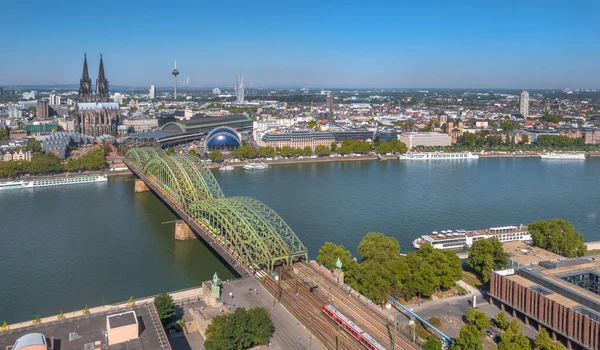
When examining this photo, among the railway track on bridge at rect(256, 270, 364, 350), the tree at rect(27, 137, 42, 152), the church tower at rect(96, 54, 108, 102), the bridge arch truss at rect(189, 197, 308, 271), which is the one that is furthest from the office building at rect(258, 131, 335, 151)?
the railway track on bridge at rect(256, 270, 364, 350)

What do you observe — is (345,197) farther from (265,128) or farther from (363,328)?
(265,128)

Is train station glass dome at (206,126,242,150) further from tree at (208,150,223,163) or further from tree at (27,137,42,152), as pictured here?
tree at (27,137,42,152)

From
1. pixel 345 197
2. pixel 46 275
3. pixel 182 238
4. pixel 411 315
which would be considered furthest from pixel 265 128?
pixel 411 315

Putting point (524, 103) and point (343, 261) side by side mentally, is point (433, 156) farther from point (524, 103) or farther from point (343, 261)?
point (524, 103)

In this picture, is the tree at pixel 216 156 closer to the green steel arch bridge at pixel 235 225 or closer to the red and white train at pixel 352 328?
the green steel arch bridge at pixel 235 225

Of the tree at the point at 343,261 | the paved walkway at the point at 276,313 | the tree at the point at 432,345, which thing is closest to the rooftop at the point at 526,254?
the tree at the point at 343,261

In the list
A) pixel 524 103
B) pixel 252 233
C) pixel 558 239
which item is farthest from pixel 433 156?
pixel 524 103
